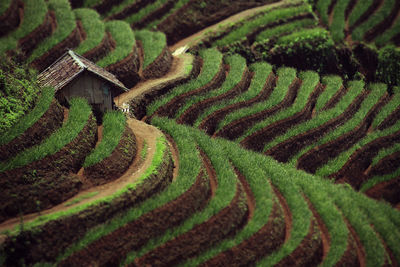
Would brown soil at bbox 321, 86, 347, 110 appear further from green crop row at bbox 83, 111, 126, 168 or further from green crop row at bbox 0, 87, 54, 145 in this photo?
green crop row at bbox 0, 87, 54, 145

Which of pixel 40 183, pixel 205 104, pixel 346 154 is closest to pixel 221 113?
pixel 205 104

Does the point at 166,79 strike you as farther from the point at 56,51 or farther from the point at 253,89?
the point at 56,51

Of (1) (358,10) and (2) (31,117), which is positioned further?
(1) (358,10)

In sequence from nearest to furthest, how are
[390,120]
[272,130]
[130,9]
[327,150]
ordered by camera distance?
1. [327,150]
2. [272,130]
3. [390,120]
4. [130,9]

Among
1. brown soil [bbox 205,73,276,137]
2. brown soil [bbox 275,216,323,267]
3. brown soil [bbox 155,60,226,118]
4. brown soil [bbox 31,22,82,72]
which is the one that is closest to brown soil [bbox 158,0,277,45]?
brown soil [bbox 155,60,226,118]

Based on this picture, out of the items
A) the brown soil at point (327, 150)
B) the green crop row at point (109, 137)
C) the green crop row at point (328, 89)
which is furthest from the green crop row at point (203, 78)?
the brown soil at point (327, 150)

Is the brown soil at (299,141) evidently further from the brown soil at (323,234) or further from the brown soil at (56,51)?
the brown soil at (56,51)
